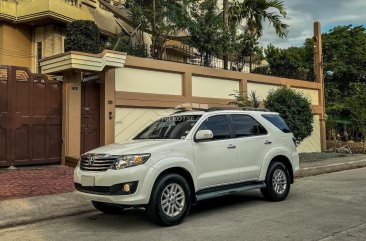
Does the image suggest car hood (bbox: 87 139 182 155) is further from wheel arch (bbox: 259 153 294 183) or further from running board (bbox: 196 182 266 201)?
wheel arch (bbox: 259 153 294 183)

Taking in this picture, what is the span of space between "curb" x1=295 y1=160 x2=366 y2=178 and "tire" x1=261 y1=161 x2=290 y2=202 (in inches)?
166

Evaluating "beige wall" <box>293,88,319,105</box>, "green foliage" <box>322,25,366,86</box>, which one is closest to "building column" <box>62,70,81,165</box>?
"beige wall" <box>293,88,319,105</box>

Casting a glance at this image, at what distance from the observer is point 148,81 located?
1409 centimetres

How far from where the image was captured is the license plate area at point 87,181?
6.62 m

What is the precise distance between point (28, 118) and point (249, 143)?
6.61 meters

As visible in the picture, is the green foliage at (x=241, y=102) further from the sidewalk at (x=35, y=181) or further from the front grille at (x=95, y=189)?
the front grille at (x=95, y=189)

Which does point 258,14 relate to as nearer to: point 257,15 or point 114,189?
point 257,15

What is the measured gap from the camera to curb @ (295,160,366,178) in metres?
13.9

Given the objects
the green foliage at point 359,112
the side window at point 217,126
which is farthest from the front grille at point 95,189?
the green foliage at point 359,112

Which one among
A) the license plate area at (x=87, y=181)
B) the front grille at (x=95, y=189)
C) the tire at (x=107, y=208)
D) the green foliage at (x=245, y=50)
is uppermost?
the green foliage at (x=245, y=50)

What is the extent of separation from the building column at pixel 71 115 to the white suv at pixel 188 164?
4.77 meters

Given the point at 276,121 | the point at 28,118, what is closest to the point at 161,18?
the point at 28,118

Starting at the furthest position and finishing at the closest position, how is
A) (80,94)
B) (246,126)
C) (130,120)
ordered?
(130,120) < (80,94) < (246,126)

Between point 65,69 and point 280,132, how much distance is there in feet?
20.6
